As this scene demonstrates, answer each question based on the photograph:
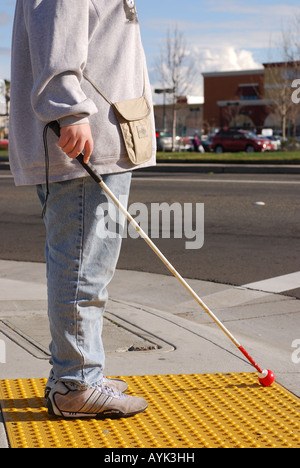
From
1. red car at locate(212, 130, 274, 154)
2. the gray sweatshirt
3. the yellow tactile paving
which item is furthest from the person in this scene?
red car at locate(212, 130, 274, 154)

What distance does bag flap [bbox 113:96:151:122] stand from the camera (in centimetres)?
266

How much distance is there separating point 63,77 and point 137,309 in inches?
99.7

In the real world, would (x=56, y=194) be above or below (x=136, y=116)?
below

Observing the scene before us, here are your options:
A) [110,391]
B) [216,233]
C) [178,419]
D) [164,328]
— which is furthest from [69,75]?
[216,233]

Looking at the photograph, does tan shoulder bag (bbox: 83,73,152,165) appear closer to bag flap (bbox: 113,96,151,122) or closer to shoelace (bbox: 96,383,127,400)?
bag flap (bbox: 113,96,151,122)

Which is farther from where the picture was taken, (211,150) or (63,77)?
(211,150)

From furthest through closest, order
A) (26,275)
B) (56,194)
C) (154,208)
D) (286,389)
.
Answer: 1. (154,208)
2. (26,275)
3. (286,389)
4. (56,194)

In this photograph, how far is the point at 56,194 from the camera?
8.80 ft

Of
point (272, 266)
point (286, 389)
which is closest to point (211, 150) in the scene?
point (272, 266)

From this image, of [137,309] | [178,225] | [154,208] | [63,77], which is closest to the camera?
[63,77]

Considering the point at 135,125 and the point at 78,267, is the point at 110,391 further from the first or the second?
the point at 135,125

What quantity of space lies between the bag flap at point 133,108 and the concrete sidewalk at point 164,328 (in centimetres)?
129

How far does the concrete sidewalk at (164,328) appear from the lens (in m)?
3.58
